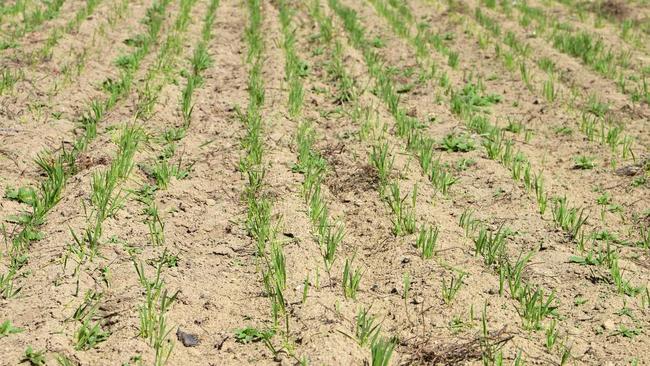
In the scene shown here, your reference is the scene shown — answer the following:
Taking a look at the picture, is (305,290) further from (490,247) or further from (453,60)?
(453,60)

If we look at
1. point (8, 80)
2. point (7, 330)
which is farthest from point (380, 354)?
point (8, 80)

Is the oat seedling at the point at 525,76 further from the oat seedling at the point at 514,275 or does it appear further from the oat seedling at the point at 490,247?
the oat seedling at the point at 514,275

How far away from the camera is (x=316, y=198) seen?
13.6 feet


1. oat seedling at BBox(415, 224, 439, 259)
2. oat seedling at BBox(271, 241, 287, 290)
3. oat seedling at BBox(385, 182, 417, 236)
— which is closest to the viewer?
oat seedling at BBox(271, 241, 287, 290)

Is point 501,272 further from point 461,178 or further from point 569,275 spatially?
point 461,178

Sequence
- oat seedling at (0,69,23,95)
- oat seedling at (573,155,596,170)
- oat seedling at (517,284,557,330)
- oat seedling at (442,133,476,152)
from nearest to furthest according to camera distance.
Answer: oat seedling at (517,284,557,330) → oat seedling at (573,155,596,170) → oat seedling at (442,133,476,152) → oat seedling at (0,69,23,95)

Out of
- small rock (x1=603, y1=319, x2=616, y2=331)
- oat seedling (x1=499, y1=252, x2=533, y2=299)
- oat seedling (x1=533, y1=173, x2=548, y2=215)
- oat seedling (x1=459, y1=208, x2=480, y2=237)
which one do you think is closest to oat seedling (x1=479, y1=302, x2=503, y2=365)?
oat seedling (x1=499, y1=252, x2=533, y2=299)

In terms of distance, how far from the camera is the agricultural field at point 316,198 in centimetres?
305

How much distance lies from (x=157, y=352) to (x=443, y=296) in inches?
52.4

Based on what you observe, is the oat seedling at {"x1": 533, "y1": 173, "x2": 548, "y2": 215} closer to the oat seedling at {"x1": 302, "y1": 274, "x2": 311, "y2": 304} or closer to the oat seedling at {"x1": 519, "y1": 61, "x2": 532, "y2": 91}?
the oat seedling at {"x1": 302, "y1": 274, "x2": 311, "y2": 304}

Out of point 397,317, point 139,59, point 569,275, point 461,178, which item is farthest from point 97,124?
point 569,275

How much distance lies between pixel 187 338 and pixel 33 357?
606mm

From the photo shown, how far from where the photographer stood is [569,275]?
11.7 ft

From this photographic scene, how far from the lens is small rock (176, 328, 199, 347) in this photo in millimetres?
2992
